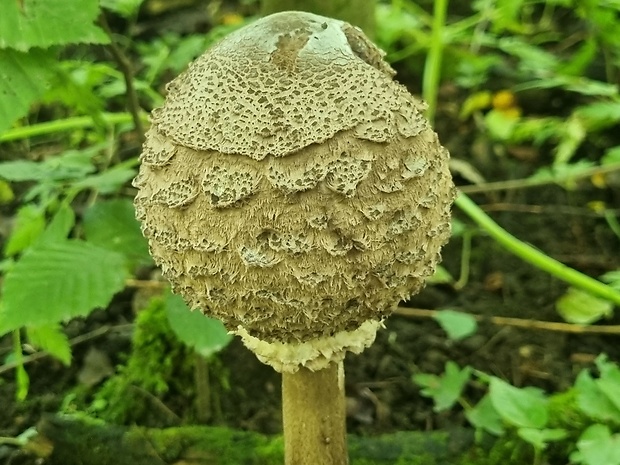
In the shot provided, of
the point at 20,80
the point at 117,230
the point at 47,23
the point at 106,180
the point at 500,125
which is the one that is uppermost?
the point at 500,125

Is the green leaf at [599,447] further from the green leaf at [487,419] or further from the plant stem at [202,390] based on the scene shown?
the plant stem at [202,390]

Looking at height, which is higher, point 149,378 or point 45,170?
point 45,170

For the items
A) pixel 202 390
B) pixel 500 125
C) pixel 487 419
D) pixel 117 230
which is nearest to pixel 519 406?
pixel 487 419

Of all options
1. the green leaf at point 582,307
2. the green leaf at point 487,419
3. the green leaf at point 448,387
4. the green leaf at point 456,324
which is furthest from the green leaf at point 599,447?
the green leaf at point 582,307

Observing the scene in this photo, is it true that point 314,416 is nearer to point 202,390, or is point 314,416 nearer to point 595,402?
point 202,390

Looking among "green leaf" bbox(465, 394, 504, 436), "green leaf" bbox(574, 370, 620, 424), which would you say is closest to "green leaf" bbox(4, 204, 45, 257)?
"green leaf" bbox(465, 394, 504, 436)

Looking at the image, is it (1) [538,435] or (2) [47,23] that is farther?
(1) [538,435]

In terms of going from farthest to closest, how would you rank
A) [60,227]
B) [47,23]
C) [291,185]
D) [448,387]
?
1. [448,387]
2. [60,227]
3. [47,23]
4. [291,185]

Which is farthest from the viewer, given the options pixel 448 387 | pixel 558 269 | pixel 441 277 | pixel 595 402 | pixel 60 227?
pixel 441 277
